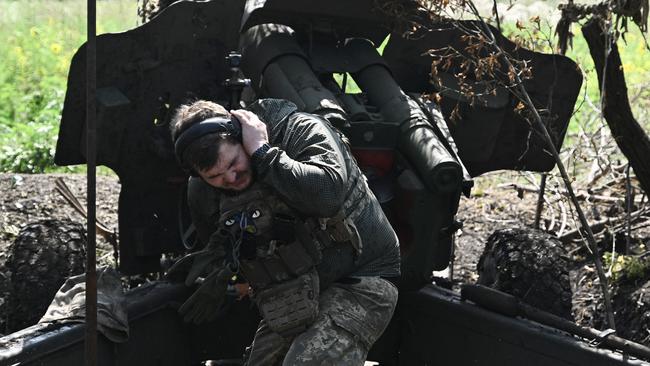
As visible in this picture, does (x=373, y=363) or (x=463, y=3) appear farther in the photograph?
(x=373, y=363)

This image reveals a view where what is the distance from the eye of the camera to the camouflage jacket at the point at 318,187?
4.04m

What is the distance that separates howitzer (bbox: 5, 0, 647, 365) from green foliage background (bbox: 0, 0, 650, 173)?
2.53m

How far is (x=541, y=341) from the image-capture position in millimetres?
4637

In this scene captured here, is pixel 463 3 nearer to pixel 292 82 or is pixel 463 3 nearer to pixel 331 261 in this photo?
pixel 292 82

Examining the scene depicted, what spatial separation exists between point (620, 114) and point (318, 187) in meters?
3.33

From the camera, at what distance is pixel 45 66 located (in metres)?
14.1

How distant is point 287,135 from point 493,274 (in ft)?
6.41

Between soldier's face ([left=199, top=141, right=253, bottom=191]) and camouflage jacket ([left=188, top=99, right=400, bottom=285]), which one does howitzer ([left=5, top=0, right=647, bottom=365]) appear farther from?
soldier's face ([left=199, top=141, right=253, bottom=191])

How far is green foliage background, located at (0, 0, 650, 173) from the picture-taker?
1023cm

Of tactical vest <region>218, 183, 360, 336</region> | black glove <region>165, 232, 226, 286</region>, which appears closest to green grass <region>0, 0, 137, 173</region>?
black glove <region>165, 232, 226, 286</region>

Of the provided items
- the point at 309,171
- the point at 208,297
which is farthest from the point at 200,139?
the point at 208,297

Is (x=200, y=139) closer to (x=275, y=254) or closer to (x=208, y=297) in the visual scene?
(x=275, y=254)

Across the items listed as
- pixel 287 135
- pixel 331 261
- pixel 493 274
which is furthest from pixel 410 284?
pixel 287 135

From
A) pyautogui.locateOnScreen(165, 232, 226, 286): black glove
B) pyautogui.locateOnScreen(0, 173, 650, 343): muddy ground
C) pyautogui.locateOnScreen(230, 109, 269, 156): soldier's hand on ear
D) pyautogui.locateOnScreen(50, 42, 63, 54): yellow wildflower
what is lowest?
pyautogui.locateOnScreen(0, 173, 650, 343): muddy ground
